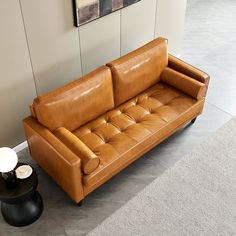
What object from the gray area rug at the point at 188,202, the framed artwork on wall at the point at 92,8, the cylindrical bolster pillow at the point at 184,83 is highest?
the framed artwork on wall at the point at 92,8

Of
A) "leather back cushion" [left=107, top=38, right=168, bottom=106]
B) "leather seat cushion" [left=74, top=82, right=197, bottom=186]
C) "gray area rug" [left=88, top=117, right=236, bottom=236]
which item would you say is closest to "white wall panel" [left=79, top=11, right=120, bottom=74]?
"leather back cushion" [left=107, top=38, right=168, bottom=106]

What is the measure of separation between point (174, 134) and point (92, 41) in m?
1.39

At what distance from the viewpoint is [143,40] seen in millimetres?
4613

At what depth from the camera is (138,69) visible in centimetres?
383

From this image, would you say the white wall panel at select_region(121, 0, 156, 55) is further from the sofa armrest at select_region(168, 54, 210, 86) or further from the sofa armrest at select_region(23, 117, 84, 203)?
the sofa armrest at select_region(23, 117, 84, 203)

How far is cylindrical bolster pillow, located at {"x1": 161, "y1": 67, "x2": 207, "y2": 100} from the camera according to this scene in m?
3.89

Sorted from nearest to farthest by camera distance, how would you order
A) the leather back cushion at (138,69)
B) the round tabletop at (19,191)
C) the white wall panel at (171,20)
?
the round tabletop at (19,191) → the leather back cushion at (138,69) → the white wall panel at (171,20)

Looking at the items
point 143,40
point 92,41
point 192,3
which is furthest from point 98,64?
point 192,3

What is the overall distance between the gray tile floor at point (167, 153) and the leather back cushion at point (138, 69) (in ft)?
2.23

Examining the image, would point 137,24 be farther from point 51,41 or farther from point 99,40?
point 51,41

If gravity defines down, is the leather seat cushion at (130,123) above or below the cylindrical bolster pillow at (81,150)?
below

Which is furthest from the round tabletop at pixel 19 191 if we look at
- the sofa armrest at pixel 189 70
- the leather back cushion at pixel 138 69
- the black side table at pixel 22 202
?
the sofa armrest at pixel 189 70

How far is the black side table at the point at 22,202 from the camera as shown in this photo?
2986 mm

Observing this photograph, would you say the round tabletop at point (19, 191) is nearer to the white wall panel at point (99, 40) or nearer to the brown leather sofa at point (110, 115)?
the brown leather sofa at point (110, 115)
